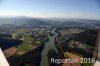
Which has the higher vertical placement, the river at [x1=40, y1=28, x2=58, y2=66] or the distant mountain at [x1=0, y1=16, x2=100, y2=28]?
the distant mountain at [x1=0, y1=16, x2=100, y2=28]

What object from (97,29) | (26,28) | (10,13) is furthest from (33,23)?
(97,29)

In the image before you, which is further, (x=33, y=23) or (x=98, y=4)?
(x=33, y=23)

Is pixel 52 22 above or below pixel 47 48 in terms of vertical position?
above

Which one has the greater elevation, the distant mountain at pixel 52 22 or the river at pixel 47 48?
the distant mountain at pixel 52 22

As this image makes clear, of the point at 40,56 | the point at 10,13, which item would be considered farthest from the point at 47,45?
the point at 10,13

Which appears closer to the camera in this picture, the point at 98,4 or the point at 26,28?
the point at 98,4

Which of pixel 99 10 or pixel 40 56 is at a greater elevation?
pixel 99 10

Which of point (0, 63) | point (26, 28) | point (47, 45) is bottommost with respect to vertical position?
point (0, 63)

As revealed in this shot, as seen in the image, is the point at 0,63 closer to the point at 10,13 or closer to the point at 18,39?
the point at 18,39

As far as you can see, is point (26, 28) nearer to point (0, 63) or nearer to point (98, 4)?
point (0, 63)
